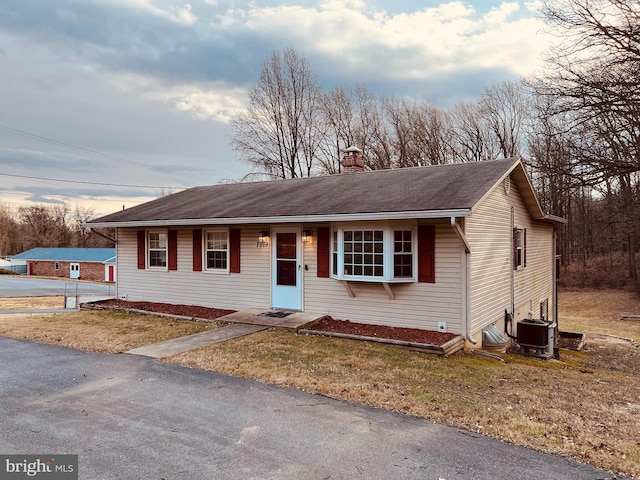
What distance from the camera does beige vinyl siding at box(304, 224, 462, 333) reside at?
25.9ft

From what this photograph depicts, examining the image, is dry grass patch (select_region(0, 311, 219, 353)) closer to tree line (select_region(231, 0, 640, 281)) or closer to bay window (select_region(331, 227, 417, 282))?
bay window (select_region(331, 227, 417, 282))

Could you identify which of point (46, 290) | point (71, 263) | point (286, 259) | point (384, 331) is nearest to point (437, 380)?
point (384, 331)

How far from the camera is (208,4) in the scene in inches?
510

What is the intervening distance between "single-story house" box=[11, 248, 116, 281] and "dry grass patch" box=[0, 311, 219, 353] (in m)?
31.6

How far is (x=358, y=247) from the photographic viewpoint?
847 centimetres

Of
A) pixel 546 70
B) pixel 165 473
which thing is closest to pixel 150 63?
pixel 546 70

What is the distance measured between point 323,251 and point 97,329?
501 centimetres

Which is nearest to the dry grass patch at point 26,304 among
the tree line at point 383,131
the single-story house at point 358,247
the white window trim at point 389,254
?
the single-story house at point 358,247

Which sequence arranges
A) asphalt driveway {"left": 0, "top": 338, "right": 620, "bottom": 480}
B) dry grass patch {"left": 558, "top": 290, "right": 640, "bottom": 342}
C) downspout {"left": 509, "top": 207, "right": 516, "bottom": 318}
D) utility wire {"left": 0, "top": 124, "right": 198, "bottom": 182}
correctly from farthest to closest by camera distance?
utility wire {"left": 0, "top": 124, "right": 198, "bottom": 182}
dry grass patch {"left": 558, "top": 290, "right": 640, "bottom": 342}
downspout {"left": 509, "top": 207, "right": 516, "bottom": 318}
asphalt driveway {"left": 0, "top": 338, "right": 620, "bottom": 480}

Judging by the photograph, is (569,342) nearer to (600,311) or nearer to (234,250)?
(234,250)

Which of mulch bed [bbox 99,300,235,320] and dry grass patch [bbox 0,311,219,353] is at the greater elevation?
mulch bed [bbox 99,300,235,320]

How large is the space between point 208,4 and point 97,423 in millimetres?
12909

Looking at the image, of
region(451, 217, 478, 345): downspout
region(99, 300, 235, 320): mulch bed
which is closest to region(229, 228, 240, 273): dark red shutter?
region(99, 300, 235, 320): mulch bed

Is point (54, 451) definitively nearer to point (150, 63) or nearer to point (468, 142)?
point (150, 63)
